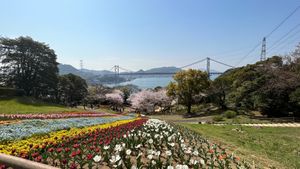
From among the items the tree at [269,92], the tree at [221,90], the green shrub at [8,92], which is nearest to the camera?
the tree at [269,92]

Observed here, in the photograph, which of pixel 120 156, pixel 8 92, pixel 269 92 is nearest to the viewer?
pixel 120 156

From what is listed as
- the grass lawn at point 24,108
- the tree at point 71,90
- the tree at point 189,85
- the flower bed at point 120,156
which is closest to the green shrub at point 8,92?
the grass lawn at point 24,108

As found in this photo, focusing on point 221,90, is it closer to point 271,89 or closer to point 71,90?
point 271,89

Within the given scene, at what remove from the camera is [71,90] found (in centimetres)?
6128

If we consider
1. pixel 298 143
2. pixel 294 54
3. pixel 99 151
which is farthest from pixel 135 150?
pixel 294 54

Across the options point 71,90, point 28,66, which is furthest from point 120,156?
point 71,90

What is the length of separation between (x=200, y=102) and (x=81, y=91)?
28.4 meters

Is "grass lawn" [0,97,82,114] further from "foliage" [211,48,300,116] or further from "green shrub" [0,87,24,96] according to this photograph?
"foliage" [211,48,300,116]

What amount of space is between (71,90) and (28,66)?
1256 cm

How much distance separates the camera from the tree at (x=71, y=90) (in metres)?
60.0

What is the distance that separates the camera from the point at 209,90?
163 feet

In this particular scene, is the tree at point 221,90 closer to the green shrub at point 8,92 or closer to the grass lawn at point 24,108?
the grass lawn at point 24,108

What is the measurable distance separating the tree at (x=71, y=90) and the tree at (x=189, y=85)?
24.4 m

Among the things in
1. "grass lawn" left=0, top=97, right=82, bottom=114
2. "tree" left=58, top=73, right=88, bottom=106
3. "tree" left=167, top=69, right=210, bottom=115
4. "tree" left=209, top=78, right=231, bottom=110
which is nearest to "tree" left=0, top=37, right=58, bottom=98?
"tree" left=58, top=73, right=88, bottom=106
